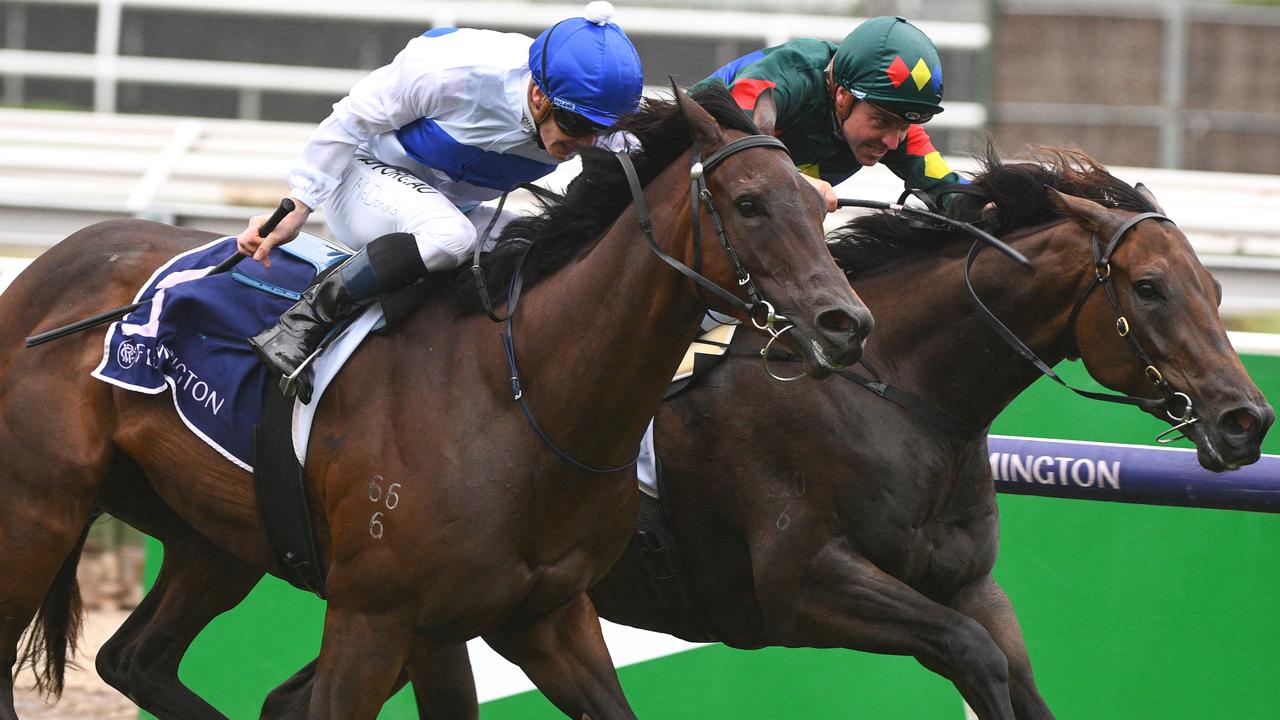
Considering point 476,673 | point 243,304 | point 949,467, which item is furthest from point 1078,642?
point 243,304

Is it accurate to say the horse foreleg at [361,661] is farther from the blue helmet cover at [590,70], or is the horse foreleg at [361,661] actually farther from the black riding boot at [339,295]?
the blue helmet cover at [590,70]

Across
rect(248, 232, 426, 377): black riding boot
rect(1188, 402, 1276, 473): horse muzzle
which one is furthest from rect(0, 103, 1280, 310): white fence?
rect(1188, 402, 1276, 473): horse muzzle

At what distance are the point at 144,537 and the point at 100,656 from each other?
146cm

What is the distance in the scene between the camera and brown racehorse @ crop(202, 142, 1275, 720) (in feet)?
11.4

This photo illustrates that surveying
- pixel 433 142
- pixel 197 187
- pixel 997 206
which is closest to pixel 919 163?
pixel 997 206

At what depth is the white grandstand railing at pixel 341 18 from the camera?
24.5 feet

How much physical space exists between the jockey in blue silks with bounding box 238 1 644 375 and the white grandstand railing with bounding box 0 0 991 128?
3.86 m

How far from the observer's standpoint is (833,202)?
3.50 m

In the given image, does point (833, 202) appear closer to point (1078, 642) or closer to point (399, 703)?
point (1078, 642)

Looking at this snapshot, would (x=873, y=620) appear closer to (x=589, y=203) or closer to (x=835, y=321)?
(x=835, y=321)

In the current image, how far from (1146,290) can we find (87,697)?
3907 mm

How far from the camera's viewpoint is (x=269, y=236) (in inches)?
143

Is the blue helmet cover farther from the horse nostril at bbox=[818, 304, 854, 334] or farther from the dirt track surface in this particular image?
the dirt track surface

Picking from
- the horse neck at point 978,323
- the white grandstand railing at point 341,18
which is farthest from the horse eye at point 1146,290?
the white grandstand railing at point 341,18
